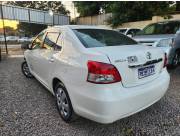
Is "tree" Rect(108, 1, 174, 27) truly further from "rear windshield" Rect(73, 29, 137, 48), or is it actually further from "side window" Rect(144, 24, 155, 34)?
"rear windshield" Rect(73, 29, 137, 48)

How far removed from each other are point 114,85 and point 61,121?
4.09ft

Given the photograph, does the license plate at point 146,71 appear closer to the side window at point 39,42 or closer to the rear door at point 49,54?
the rear door at point 49,54

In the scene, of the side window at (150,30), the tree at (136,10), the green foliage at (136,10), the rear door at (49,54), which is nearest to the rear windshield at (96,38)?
the rear door at (49,54)

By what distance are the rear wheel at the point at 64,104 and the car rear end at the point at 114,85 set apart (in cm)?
24

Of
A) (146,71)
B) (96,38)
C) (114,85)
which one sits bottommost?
(114,85)

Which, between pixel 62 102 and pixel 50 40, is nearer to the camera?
pixel 62 102

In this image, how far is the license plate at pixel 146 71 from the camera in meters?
2.37

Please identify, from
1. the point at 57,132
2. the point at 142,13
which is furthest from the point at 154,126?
the point at 142,13

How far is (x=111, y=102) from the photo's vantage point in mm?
2070

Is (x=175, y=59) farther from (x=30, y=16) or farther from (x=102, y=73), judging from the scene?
(x=30, y=16)

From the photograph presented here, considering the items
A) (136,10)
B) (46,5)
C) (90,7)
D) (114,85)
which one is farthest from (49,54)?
(46,5)

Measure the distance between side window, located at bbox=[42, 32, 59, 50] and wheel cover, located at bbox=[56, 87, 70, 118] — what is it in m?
0.81

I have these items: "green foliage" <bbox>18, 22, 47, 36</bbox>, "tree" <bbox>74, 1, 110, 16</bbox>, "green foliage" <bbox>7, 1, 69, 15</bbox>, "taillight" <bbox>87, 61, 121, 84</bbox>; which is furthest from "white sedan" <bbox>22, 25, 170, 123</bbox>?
"green foliage" <bbox>7, 1, 69, 15</bbox>

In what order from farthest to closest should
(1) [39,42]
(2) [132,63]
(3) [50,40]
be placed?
(1) [39,42], (3) [50,40], (2) [132,63]
